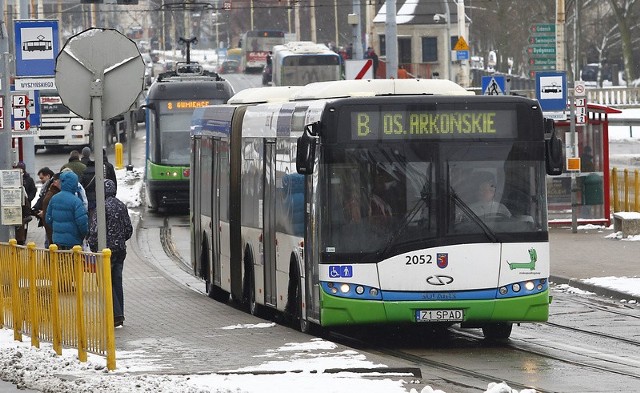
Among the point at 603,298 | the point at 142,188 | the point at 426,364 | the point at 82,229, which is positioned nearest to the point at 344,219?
the point at 426,364

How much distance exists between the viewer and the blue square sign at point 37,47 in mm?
22438

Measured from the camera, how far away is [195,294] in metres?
22.2

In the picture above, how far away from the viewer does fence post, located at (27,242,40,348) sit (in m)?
15.1

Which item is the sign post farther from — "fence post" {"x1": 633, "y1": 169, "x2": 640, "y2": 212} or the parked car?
the parked car

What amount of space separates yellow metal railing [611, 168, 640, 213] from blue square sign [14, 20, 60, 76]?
1390 cm

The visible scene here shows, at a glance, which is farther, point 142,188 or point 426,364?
point 142,188

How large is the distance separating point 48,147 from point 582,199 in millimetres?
32801

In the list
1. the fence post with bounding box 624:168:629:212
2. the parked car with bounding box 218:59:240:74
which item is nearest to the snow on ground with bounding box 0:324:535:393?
the fence post with bounding box 624:168:629:212

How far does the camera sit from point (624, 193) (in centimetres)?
3306

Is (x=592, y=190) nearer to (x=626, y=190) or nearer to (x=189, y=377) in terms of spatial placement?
(x=626, y=190)

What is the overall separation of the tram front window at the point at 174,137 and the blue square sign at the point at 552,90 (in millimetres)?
12254

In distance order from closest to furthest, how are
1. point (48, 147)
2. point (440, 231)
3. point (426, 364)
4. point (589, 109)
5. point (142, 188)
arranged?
point (426, 364) < point (440, 231) < point (589, 109) < point (142, 188) < point (48, 147)

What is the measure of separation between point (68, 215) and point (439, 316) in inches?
232

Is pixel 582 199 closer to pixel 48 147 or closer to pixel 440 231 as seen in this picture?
pixel 440 231
